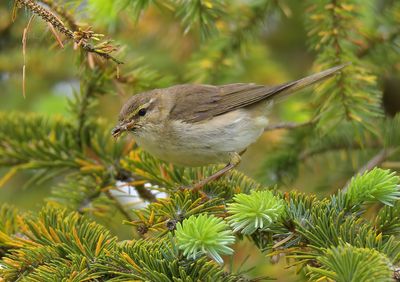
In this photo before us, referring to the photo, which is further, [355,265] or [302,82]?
[302,82]

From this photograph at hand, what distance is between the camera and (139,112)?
378 centimetres

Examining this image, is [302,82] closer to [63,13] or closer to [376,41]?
[376,41]

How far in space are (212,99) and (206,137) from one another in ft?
1.16

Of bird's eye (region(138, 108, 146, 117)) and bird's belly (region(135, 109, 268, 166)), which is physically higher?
bird's eye (region(138, 108, 146, 117))

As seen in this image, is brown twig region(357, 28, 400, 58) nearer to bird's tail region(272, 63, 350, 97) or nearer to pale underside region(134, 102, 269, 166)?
bird's tail region(272, 63, 350, 97)

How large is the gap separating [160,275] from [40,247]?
1.80 feet

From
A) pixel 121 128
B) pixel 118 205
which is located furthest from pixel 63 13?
pixel 118 205

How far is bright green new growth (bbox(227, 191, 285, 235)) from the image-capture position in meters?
2.10

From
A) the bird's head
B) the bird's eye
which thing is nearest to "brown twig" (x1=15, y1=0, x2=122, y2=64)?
the bird's head

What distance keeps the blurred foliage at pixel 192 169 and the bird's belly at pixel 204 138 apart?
0.13m

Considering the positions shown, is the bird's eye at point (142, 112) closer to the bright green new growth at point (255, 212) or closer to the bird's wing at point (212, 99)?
the bird's wing at point (212, 99)

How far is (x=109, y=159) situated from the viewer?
3.38 meters

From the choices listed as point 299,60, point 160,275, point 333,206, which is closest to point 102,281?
point 160,275

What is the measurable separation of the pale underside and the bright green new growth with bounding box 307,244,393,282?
68.4 inches
